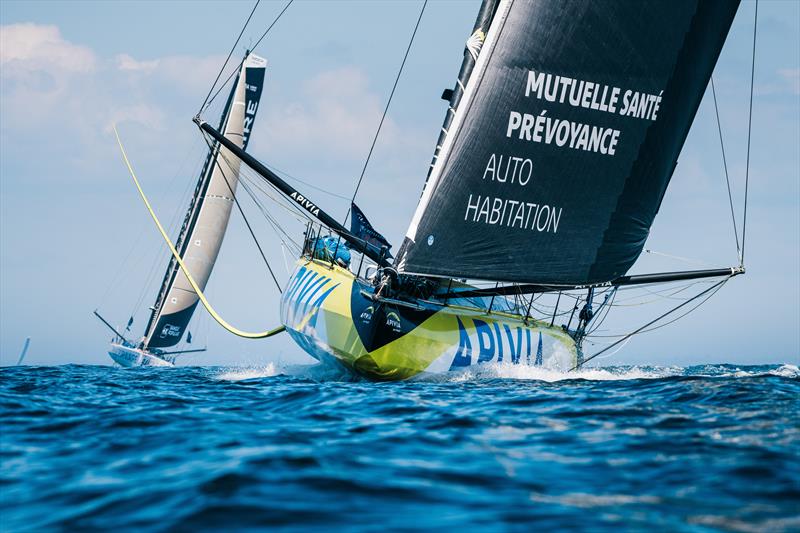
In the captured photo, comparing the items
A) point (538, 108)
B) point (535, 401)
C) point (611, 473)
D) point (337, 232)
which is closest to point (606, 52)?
point (538, 108)

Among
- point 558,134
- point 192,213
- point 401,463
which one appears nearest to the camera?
point 401,463

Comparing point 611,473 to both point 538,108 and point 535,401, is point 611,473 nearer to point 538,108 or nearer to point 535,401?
point 535,401

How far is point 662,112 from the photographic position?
1462 centimetres

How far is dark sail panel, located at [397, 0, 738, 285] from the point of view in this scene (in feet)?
41.7

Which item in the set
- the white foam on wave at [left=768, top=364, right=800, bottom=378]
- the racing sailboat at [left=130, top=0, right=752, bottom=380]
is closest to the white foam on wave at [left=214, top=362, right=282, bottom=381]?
the racing sailboat at [left=130, top=0, right=752, bottom=380]

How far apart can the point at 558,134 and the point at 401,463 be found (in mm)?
9586

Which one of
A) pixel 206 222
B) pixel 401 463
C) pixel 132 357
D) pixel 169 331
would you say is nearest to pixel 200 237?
pixel 206 222

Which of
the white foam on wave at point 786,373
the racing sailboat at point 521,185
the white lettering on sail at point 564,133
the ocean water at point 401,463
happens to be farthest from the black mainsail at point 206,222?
the ocean water at point 401,463

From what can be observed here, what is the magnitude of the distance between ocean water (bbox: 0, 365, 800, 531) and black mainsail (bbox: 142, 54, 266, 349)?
84.3ft

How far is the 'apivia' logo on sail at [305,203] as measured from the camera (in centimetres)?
1538

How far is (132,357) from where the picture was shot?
35656 millimetres

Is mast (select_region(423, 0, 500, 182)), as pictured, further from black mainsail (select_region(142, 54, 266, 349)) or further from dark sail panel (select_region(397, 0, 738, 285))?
black mainsail (select_region(142, 54, 266, 349))

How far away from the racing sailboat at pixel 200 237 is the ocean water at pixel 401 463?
25.7 meters

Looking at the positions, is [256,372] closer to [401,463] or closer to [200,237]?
[401,463]
